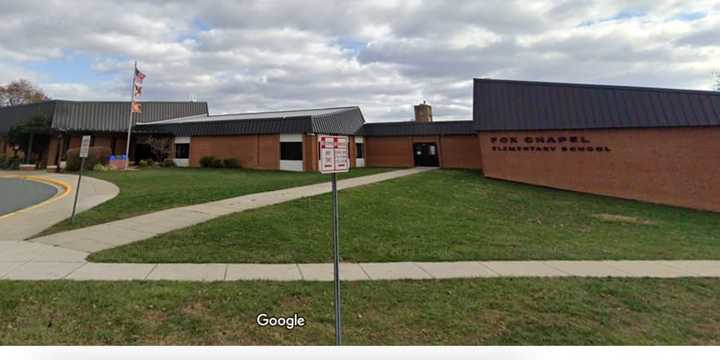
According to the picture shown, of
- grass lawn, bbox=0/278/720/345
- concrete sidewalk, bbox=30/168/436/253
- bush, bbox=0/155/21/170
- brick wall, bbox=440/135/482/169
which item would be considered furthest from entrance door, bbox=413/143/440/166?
bush, bbox=0/155/21/170

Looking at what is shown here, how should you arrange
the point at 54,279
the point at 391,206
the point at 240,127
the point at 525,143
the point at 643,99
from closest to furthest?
the point at 54,279, the point at 391,206, the point at 643,99, the point at 525,143, the point at 240,127

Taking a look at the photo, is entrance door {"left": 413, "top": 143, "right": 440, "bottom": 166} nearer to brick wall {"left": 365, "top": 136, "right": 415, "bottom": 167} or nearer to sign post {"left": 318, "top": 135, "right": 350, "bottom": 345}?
brick wall {"left": 365, "top": 136, "right": 415, "bottom": 167}

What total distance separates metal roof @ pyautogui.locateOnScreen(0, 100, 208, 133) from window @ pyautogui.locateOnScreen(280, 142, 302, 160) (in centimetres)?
1673

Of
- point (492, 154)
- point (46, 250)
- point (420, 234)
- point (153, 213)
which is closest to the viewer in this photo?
point (46, 250)

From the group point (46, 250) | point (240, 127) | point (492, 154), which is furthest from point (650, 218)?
point (240, 127)

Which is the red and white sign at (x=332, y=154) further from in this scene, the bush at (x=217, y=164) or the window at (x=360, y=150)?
the window at (x=360, y=150)

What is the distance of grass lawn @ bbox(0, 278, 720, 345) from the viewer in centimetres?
324

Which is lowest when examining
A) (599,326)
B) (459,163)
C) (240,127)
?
(599,326)

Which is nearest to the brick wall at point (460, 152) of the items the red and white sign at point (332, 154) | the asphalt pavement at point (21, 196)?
the asphalt pavement at point (21, 196)

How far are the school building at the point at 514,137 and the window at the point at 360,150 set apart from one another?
0.09 metres

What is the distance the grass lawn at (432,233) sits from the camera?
5957 millimetres

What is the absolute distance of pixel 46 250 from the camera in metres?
5.78

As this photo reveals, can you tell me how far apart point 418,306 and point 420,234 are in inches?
150

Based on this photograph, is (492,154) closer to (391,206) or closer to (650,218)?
(650,218)
